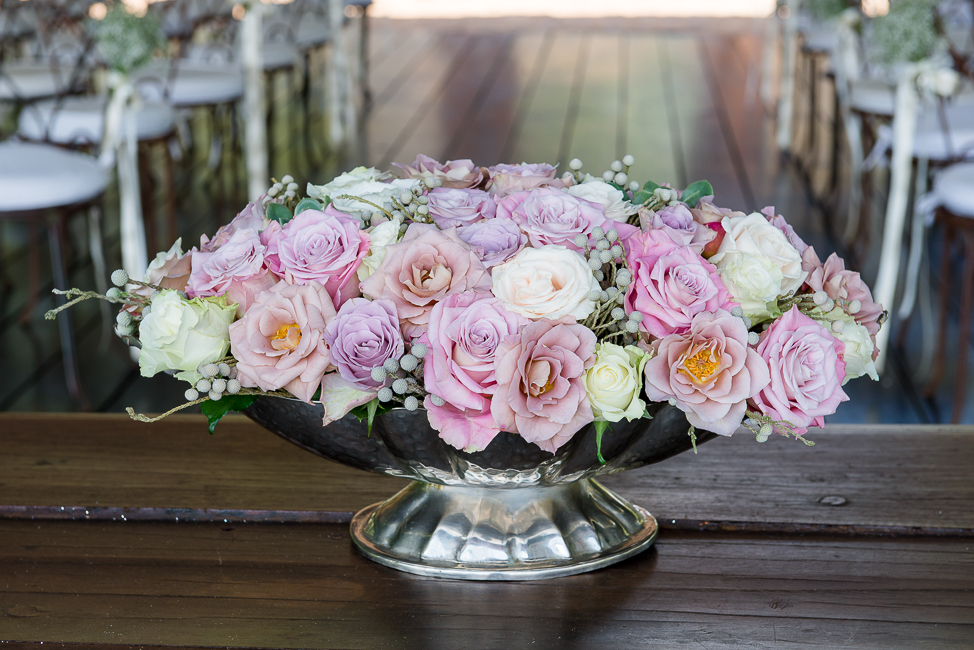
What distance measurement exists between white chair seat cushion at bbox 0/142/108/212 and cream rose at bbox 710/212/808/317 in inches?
61.0

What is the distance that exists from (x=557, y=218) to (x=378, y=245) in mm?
111

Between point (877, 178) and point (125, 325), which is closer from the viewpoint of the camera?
point (125, 325)

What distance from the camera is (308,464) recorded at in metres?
0.87

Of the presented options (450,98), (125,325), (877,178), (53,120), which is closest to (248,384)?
(125,325)

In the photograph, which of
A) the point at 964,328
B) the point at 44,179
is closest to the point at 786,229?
the point at 964,328

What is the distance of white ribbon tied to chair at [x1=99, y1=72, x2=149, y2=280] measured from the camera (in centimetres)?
195

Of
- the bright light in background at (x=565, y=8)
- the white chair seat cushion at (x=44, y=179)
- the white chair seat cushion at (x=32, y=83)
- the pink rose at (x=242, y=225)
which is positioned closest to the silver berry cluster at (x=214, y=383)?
the pink rose at (x=242, y=225)

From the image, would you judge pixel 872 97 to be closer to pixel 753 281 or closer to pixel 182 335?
pixel 753 281

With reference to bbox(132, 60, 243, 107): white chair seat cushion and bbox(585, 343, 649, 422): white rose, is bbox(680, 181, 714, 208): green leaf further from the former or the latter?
bbox(132, 60, 243, 107): white chair seat cushion

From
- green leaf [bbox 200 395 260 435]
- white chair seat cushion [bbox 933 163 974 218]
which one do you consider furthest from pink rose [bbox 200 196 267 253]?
white chair seat cushion [bbox 933 163 974 218]

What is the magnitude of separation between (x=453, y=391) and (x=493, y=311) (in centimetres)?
5

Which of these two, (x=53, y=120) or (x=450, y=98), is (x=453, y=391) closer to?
(x=53, y=120)

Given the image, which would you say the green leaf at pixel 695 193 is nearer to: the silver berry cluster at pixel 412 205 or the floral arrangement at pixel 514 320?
the floral arrangement at pixel 514 320

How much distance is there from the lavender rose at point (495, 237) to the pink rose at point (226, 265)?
0.42 ft
